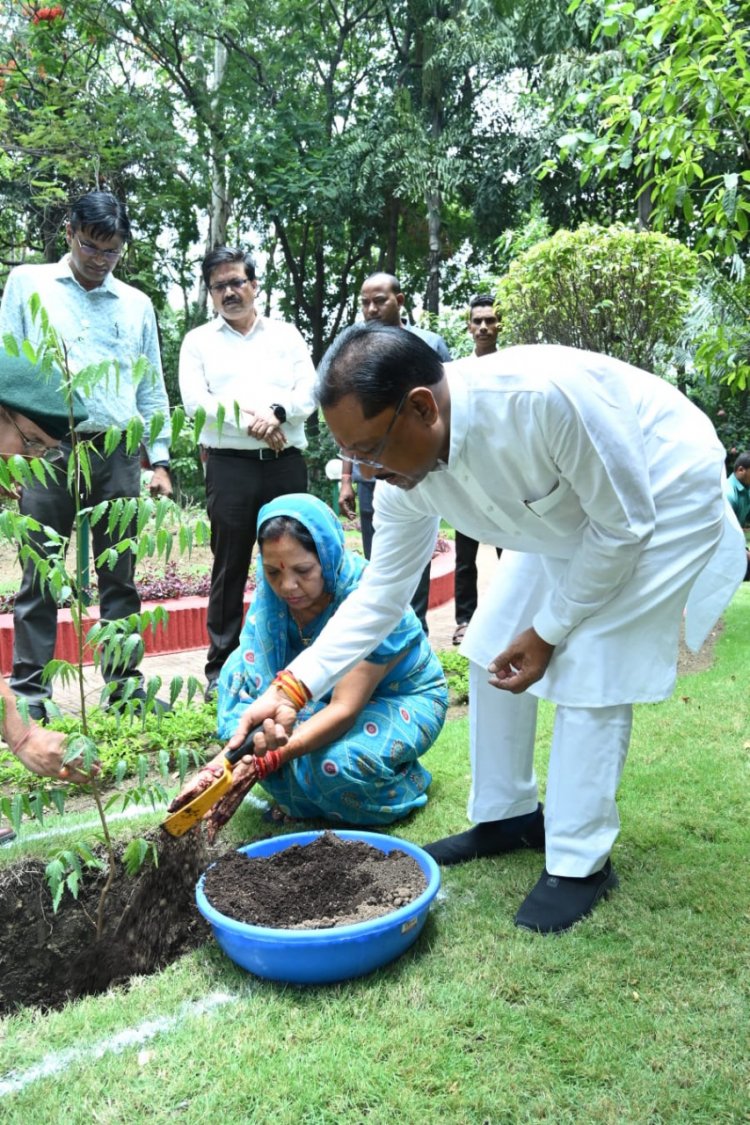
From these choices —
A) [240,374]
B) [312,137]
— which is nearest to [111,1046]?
[240,374]

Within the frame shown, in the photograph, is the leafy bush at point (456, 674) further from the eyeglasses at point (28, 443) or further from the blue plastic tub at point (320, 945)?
the eyeglasses at point (28, 443)

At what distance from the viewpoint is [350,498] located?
5586 mm

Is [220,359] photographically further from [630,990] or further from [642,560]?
[630,990]

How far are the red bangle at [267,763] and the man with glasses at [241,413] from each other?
1.80m

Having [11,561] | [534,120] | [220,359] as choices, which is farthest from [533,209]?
[220,359]

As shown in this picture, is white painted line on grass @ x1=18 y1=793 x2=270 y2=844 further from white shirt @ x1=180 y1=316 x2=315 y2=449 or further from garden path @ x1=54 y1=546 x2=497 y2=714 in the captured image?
white shirt @ x1=180 y1=316 x2=315 y2=449

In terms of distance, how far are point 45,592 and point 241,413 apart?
1.24 m

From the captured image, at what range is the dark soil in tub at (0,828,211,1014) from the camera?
2.57 metres

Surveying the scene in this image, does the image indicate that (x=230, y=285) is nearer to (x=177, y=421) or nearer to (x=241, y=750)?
(x=241, y=750)

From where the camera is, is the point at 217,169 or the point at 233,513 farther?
the point at 217,169

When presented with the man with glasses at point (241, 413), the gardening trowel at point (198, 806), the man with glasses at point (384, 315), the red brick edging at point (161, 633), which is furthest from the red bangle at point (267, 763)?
the red brick edging at point (161, 633)

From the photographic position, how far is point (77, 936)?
2605 mm

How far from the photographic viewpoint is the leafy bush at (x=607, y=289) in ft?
25.8

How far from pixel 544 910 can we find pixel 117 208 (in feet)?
11.0
